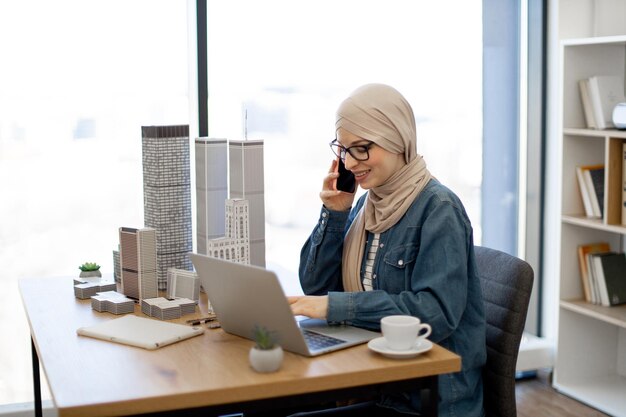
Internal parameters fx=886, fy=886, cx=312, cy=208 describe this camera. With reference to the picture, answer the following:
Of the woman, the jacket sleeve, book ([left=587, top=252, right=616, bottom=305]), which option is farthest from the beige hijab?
book ([left=587, top=252, right=616, bottom=305])

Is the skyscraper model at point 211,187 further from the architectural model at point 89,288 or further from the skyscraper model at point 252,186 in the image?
the architectural model at point 89,288

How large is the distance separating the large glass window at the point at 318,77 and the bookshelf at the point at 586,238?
1.50ft

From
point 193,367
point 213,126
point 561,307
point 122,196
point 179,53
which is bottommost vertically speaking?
point 561,307

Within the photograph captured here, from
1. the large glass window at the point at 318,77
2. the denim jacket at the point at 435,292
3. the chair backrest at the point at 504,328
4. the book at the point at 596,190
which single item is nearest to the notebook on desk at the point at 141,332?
the denim jacket at the point at 435,292

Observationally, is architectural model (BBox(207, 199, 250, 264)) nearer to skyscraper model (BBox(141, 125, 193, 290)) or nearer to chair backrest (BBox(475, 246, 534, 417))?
skyscraper model (BBox(141, 125, 193, 290))

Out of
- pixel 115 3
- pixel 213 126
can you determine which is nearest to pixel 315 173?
pixel 213 126

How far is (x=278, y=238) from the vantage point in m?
3.69

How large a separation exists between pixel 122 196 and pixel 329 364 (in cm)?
184

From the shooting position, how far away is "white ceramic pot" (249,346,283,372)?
1732mm

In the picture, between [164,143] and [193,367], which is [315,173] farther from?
[193,367]

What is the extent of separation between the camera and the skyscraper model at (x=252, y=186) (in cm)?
251

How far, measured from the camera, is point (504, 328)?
2.23 m

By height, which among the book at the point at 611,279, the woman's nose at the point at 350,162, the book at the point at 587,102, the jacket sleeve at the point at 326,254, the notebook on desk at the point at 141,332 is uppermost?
the book at the point at 587,102

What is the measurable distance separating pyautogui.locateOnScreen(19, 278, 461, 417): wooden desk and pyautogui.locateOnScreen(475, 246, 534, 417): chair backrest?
1.27ft
